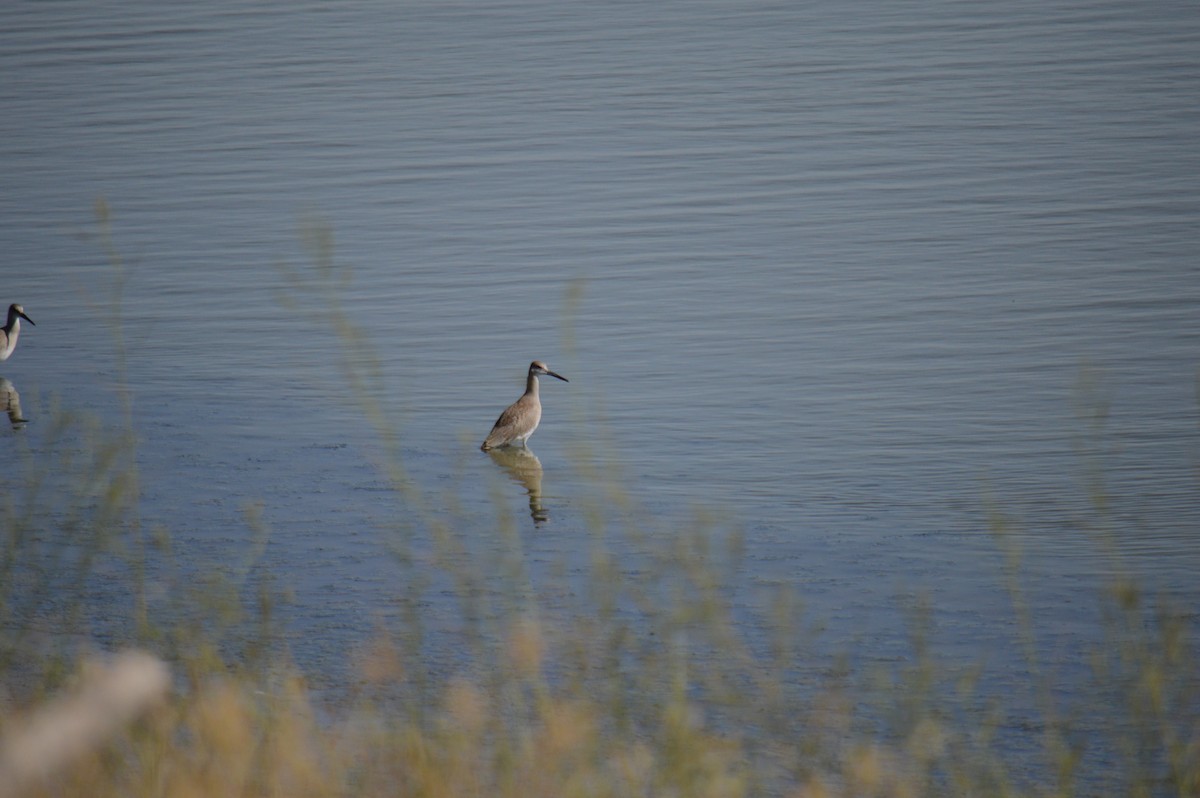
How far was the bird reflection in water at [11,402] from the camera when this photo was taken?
1220 centimetres

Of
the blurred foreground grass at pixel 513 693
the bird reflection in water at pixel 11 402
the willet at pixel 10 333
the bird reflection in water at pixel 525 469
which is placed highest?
the willet at pixel 10 333

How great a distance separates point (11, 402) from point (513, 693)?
26.3ft

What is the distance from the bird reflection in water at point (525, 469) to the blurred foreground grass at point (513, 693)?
642 mm

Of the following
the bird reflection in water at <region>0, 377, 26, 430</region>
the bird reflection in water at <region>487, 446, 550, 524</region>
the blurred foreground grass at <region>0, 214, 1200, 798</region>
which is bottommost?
the blurred foreground grass at <region>0, 214, 1200, 798</region>

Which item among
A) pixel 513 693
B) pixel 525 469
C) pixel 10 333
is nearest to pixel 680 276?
pixel 525 469

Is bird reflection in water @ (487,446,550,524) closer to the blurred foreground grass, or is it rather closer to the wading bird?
the blurred foreground grass

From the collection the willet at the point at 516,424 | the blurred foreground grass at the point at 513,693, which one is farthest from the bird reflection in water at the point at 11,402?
the willet at the point at 516,424

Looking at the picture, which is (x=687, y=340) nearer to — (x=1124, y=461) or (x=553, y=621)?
(x=1124, y=461)

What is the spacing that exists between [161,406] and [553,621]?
252 inches

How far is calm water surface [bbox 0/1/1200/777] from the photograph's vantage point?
9.80m

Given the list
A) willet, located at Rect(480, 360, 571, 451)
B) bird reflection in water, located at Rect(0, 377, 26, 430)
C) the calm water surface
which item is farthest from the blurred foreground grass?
willet, located at Rect(480, 360, 571, 451)

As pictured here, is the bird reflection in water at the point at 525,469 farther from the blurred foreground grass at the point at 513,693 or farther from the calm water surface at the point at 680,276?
the blurred foreground grass at the point at 513,693

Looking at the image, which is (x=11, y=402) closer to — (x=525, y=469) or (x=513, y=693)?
(x=525, y=469)

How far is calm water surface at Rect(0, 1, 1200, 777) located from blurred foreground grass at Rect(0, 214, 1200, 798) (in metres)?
0.47
